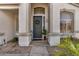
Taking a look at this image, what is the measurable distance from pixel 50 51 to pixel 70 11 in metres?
0.95

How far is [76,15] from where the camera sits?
3084 millimetres

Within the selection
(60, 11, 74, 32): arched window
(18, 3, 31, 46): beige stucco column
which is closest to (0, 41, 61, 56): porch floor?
(18, 3, 31, 46): beige stucco column

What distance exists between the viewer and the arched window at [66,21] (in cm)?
324

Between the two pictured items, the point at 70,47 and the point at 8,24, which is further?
the point at 8,24

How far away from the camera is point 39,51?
305 centimetres

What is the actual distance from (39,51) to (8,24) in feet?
2.91

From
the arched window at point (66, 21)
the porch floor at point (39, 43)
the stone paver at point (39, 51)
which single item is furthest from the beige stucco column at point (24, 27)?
the arched window at point (66, 21)

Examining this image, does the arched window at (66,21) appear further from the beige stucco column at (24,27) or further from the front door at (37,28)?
the beige stucco column at (24,27)

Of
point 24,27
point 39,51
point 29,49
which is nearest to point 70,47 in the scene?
point 39,51

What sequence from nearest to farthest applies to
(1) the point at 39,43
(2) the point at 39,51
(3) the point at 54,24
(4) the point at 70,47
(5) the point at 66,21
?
(4) the point at 70,47, (2) the point at 39,51, (3) the point at 54,24, (1) the point at 39,43, (5) the point at 66,21

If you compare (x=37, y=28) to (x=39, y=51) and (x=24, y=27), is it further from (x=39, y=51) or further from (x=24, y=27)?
(x=39, y=51)

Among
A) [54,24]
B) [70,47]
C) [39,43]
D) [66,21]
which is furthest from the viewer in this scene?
[66,21]

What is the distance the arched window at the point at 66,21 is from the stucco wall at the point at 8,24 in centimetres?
101

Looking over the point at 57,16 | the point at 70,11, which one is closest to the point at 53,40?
the point at 57,16
